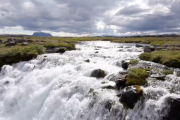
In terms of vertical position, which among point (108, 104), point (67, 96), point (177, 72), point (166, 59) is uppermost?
point (166, 59)

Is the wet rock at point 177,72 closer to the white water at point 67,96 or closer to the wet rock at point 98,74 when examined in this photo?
the white water at point 67,96

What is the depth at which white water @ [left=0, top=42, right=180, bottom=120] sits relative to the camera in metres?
16.1

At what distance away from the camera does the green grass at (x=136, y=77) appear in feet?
64.6

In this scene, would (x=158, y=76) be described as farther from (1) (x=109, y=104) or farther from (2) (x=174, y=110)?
(1) (x=109, y=104)

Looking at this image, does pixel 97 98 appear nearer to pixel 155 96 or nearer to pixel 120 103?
pixel 120 103

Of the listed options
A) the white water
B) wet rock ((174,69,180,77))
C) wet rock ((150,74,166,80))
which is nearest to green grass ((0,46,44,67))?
the white water

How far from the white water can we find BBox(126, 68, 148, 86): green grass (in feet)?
3.88

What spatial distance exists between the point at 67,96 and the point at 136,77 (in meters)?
8.75

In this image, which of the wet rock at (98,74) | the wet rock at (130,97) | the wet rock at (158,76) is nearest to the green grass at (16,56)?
the wet rock at (98,74)

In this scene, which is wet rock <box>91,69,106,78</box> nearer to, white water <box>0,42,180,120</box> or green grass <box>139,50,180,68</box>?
white water <box>0,42,180,120</box>

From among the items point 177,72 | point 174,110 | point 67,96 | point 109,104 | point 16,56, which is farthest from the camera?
point 16,56

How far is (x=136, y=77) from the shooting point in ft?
67.5

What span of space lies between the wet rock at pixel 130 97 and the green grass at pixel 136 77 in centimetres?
273

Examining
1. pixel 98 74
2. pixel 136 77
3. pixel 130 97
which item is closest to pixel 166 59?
pixel 136 77
